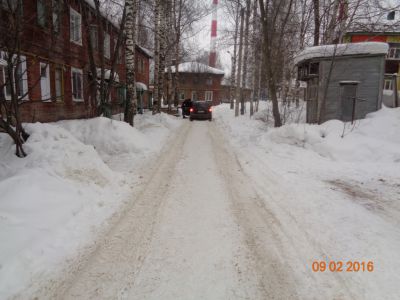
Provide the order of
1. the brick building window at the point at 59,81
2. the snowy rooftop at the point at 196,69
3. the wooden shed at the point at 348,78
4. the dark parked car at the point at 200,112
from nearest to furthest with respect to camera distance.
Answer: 1. the wooden shed at the point at 348,78
2. the brick building window at the point at 59,81
3. the dark parked car at the point at 200,112
4. the snowy rooftop at the point at 196,69

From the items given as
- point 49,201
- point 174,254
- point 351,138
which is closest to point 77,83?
point 49,201

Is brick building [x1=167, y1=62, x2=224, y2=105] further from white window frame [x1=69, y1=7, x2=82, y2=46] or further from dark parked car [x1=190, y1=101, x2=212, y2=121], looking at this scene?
white window frame [x1=69, y1=7, x2=82, y2=46]

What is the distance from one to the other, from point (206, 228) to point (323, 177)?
3.68 m

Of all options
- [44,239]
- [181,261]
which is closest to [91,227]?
[44,239]

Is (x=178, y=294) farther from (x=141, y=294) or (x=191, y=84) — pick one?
(x=191, y=84)

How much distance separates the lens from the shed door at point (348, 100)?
1111cm

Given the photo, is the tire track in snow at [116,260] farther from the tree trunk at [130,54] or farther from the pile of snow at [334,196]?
the tree trunk at [130,54]

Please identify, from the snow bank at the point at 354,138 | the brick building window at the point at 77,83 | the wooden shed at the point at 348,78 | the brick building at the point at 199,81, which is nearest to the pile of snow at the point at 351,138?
the snow bank at the point at 354,138

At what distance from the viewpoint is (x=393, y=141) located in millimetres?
8477

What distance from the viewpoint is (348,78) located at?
11.2 metres

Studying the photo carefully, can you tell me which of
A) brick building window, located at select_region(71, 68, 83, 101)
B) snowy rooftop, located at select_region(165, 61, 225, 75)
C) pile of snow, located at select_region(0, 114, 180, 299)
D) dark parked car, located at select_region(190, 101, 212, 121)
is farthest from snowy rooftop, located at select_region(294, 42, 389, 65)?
snowy rooftop, located at select_region(165, 61, 225, 75)
